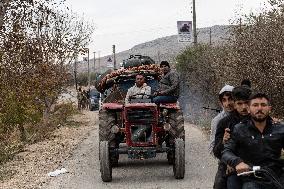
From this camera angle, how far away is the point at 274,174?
5.32m

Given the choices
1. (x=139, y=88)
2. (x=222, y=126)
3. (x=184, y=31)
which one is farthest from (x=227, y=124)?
(x=184, y=31)

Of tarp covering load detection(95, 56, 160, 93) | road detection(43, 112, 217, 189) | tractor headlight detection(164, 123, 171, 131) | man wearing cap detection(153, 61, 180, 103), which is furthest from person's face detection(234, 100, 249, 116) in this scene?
tarp covering load detection(95, 56, 160, 93)

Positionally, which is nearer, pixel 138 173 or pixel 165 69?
pixel 138 173

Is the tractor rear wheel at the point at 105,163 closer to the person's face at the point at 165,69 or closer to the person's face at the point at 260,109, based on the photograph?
the person's face at the point at 165,69

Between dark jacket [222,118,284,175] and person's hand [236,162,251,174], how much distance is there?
8cm

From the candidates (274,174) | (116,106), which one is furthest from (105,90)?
(274,174)

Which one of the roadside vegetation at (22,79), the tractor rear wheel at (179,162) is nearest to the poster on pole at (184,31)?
the roadside vegetation at (22,79)

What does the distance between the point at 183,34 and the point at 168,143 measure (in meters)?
15.1

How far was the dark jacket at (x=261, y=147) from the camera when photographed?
17.7 ft

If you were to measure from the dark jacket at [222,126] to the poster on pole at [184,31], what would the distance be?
2086cm

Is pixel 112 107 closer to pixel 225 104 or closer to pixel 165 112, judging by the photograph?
pixel 165 112

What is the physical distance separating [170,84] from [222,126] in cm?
752

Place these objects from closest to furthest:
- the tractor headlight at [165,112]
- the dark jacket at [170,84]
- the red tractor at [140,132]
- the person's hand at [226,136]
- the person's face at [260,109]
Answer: the person's face at [260,109] → the person's hand at [226,136] → the red tractor at [140,132] → the tractor headlight at [165,112] → the dark jacket at [170,84]

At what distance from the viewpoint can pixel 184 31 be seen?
2731 cm
